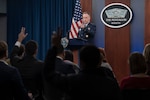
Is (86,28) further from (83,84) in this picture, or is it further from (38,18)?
(83,84)

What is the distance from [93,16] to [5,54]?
584 cm

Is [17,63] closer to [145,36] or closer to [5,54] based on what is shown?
[5,54]

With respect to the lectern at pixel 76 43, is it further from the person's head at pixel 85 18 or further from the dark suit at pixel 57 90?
the dark suit at pixel 57 90

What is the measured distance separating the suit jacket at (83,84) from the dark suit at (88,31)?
5.94m

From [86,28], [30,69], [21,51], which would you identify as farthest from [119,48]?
[30,69]

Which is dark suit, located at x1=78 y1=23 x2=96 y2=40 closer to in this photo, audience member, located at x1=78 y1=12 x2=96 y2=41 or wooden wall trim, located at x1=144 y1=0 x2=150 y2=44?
audience member, located at x1=78 y1=12 x2=96 y2=41

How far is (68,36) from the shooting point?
8398 mm

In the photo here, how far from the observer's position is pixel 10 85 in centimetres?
302

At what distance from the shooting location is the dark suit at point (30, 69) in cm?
360

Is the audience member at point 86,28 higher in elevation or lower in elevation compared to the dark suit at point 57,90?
higher

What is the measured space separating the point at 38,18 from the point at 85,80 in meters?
7.03

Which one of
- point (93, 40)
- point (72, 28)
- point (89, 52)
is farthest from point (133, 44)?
point (89, 52)

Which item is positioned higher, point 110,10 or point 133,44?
point 110,10

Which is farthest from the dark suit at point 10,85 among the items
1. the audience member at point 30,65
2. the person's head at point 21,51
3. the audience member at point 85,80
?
the person's head at point 21,51
